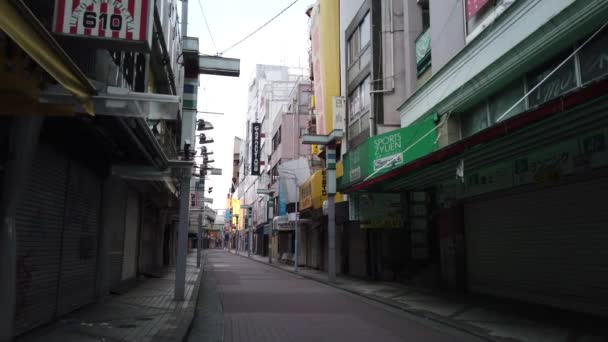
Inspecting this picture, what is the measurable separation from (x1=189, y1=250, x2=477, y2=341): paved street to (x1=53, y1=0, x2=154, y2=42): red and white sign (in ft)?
17.5

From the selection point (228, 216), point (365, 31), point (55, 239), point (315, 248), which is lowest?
point (315, 248)

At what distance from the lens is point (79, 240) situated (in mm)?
11242

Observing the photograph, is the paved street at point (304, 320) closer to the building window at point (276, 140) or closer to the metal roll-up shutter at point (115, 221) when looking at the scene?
the metal roll-up shutter at point (115, 221)

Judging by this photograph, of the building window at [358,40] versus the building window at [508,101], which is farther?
the building window at [358,40]

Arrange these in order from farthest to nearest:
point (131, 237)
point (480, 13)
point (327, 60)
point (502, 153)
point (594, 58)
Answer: point (327, 60), point (131, 237), point (480, 13), point (502, 153), point (594, 58)

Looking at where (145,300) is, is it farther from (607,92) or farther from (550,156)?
(607,92)

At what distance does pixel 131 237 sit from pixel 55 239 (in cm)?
965

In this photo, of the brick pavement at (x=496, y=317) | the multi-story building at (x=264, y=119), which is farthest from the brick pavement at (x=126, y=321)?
the multi-story building at (x=264, y=119)

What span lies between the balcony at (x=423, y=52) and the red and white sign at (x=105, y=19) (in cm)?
1223

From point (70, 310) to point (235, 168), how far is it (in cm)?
10707

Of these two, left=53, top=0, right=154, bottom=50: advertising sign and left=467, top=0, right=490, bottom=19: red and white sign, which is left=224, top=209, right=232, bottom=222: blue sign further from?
left=53, top=0, right=154, bottom=50: advertising sign

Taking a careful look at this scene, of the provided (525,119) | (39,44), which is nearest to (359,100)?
(525,119)

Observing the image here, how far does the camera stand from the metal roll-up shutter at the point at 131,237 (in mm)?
17844

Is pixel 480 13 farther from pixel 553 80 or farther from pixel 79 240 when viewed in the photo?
pixel 79 240
